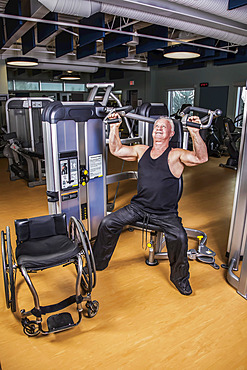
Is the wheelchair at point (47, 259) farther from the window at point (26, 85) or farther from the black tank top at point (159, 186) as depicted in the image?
the window at point (26, 85)

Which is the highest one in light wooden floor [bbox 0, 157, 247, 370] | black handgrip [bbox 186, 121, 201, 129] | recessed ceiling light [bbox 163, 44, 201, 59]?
recessed ceiling light [bbox 163, 44, 201, 59]

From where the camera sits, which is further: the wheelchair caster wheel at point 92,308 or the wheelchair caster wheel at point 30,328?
the wheelchair caster wheel at point 92,308

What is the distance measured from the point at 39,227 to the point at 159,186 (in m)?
1.00

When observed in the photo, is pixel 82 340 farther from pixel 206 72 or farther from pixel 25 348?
pixel 206 72

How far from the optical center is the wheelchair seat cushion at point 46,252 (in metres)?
1.76

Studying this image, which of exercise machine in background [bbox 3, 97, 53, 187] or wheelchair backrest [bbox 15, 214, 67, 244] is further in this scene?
exercise machine in background [bbox 3, 97, 53, 187]

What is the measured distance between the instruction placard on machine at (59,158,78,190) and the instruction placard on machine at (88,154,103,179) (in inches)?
7.9

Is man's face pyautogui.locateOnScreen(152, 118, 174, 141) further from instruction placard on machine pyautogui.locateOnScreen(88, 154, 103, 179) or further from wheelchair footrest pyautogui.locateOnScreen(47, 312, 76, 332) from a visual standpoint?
wheelchair footrest pyautogui.locateOnScreen(47, 312, 76, 332)

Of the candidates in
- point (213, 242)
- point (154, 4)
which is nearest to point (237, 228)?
point (213, 242)

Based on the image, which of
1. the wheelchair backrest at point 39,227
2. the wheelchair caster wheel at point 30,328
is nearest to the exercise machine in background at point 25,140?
the wheelchair backrest at point 39,227

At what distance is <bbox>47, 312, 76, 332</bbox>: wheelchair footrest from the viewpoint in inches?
71.8

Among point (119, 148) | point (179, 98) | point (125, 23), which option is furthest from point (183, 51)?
point (179, 98)

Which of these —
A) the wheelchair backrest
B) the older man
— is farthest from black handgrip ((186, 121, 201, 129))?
the wheelchair backrest

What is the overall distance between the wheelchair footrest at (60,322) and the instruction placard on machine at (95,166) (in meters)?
1.28
